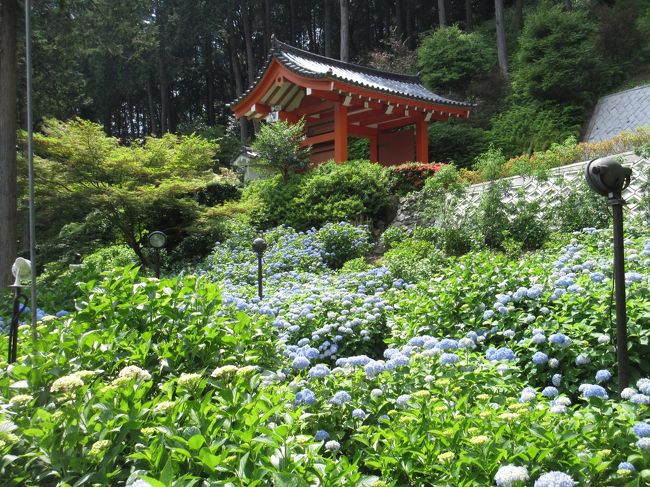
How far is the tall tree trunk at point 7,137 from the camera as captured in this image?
8.55m

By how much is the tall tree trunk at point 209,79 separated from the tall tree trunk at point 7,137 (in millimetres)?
26712

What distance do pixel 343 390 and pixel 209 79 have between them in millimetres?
36969

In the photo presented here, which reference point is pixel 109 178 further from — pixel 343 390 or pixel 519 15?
pixel 519 15

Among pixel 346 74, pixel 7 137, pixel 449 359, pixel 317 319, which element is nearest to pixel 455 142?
pixel 346 74

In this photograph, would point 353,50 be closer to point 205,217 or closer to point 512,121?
point 512,121

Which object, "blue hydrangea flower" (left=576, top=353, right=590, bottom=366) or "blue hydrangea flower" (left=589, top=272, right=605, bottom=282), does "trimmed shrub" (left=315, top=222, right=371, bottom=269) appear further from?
"blue hydrangea flower" (left=576, top=353, right=590, bottom=366)

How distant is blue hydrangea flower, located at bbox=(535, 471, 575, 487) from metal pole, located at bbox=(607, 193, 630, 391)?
1.31 meters

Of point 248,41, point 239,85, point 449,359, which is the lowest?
point 449,359

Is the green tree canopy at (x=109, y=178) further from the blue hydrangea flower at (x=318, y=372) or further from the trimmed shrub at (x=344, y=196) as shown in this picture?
the blue hydrangea flower at (x=318, y=372)

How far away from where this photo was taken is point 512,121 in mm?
16766

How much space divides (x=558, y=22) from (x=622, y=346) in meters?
17.0

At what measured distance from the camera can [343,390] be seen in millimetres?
2420

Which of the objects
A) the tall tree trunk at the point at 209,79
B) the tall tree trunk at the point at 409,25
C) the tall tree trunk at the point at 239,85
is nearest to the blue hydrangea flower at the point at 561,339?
the tall tree trunk at the point at 239,85

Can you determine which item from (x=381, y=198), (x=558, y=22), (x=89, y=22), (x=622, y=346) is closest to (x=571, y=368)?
(x=622, y=346)
